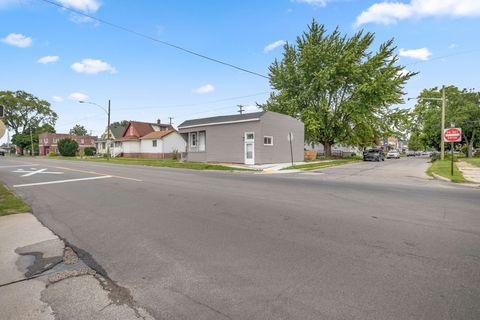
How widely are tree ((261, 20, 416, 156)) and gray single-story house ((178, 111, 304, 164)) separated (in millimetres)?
8732

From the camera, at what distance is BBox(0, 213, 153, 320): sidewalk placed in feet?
9.07

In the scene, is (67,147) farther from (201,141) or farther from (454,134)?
(454,134)

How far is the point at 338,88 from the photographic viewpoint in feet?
129

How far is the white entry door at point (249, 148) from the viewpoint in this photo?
25812mm

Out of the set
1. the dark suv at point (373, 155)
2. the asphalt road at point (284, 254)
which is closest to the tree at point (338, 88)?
the dark suv at point (373, 155)

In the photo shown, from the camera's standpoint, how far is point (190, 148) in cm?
3108

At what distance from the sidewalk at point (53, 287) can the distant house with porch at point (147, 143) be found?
38622 mm

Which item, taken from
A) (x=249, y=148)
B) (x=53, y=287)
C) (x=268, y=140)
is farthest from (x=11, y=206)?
(x=268, y=140)

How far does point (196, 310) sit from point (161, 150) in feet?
141

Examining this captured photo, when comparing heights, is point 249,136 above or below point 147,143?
above

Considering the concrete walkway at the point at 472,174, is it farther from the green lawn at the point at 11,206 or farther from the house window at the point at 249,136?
the green lawn at the point at 11,206

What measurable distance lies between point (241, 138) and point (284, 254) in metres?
22.6

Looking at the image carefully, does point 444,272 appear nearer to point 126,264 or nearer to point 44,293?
Result: point 126,264

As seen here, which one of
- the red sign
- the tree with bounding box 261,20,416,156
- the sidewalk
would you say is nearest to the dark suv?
the tree with bounding box 261,20,416,156
